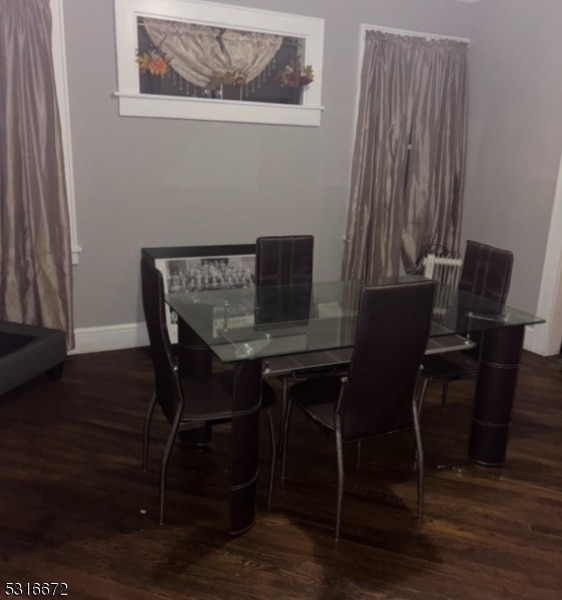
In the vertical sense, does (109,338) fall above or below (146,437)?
below

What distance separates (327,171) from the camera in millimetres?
4305

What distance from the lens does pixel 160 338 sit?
2.12m

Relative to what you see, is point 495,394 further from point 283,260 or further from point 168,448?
point 168,448

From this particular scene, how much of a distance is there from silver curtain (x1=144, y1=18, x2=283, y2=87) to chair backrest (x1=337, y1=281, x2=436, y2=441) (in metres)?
2.55

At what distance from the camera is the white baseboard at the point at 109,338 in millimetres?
3922

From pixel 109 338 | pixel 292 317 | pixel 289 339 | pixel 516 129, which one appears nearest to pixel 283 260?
pixel 292 317

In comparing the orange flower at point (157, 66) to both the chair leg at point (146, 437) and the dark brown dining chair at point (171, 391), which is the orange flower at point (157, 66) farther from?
the chair leg at point (146, 437)

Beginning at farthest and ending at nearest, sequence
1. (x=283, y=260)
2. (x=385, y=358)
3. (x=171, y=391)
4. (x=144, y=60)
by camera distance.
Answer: (x=144, y=60)
(x=283, y=260)
(x=171, y=391)
(x=385, y=358)

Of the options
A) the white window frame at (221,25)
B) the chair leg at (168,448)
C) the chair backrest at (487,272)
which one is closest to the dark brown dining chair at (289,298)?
the chair leg at (168,448)

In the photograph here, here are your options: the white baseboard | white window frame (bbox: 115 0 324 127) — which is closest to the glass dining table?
the white baseboard

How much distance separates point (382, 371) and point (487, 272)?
4.12 ft

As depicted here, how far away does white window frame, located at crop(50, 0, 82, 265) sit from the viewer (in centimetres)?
335

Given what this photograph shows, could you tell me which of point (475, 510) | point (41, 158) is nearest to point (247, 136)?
point (41, 158)

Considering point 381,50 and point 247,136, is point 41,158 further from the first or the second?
point 381,50
